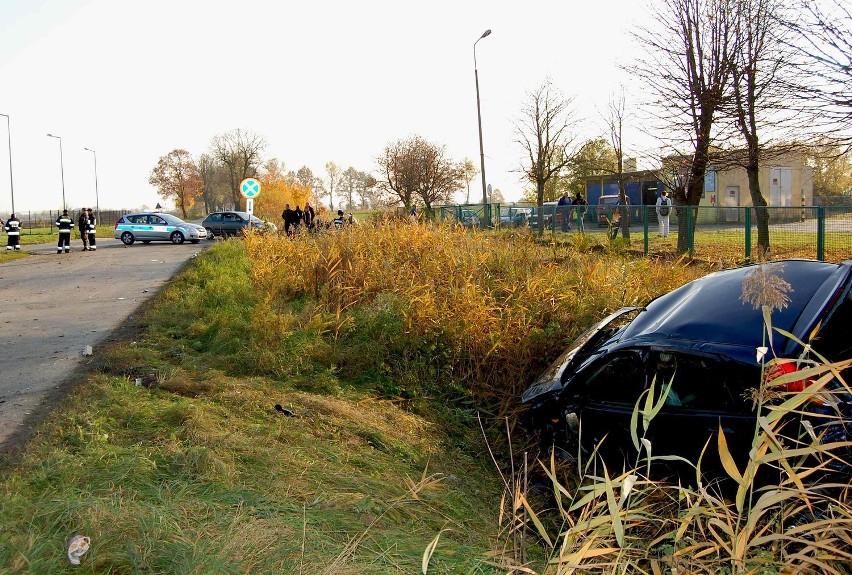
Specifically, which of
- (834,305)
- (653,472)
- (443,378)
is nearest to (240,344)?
(443,378)

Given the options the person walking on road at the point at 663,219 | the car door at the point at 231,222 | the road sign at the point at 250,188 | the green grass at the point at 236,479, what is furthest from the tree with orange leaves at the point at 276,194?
the green grass at the point at 236,479

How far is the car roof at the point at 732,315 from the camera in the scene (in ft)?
14.6

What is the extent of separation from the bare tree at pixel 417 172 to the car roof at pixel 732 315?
32365 millimetres

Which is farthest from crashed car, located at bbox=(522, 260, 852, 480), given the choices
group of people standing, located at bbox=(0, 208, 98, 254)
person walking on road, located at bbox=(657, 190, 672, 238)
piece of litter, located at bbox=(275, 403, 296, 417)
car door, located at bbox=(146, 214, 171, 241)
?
car door, located at bbox=(146, 214, 171, 241)

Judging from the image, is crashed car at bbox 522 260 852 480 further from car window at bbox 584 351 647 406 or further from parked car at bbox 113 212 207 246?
parked car at bbox 113 212 207 246

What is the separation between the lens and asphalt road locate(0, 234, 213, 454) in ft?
20.2

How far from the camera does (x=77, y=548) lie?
294 centimetres

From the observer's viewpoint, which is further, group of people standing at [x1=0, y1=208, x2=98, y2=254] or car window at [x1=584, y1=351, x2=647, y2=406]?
group of people standing at [x1=0, y1=208, x2=98, y2=254]

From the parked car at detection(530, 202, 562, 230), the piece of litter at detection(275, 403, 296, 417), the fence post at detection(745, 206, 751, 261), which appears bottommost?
the piece of litter at detection(275, 403, 296, 417)

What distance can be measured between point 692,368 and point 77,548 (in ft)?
12.0

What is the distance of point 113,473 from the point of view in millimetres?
4094

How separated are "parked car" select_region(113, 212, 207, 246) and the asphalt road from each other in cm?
1111

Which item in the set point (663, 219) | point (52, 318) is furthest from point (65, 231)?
point (663, 219)

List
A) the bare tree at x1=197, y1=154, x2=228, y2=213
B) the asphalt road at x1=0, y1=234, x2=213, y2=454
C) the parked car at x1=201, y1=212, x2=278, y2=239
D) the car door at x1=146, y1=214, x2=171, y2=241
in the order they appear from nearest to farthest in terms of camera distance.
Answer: the asphalt road at x1=0, y1=234, x2=213, y2=454 → the car door at x1=146, y1=214, x2=171, y2=241 → the parked car at x1=201, y1=212, x2=278, y2=239 → the bare tree at x1=197, y1=154, x2=228, y2=213
